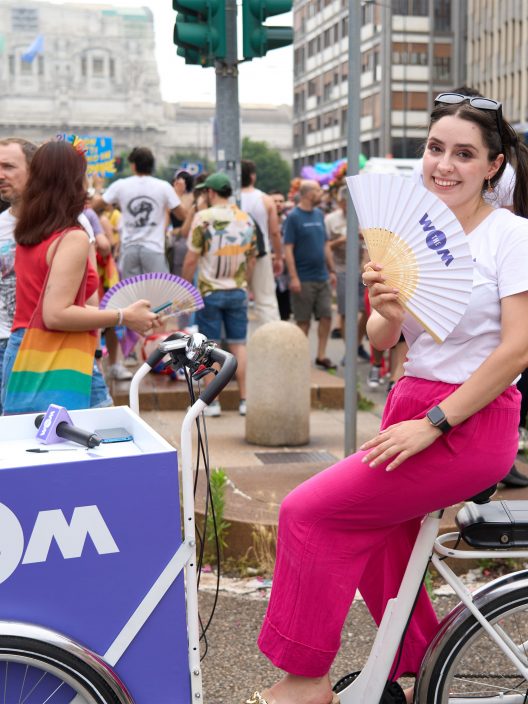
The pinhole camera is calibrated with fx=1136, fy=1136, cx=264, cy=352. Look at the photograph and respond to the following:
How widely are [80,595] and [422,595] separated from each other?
0.95 metres

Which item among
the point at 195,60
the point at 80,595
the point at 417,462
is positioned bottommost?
the point at 80,595

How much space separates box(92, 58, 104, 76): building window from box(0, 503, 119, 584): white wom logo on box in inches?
5518

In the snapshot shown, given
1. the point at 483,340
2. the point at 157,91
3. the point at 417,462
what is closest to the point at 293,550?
the point at 417,462

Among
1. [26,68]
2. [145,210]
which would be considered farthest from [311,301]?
[26,68]

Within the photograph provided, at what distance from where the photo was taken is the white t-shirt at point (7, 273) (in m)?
4.74

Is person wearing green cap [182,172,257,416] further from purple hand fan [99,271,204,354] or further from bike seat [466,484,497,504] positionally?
bike seat [466,484,497,504]

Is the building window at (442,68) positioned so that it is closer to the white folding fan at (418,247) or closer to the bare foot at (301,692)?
the white folding fan at (418,247)

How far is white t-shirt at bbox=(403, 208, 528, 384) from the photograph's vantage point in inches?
103

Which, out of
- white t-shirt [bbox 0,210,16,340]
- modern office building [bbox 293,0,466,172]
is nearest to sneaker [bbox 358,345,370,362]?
white t-shirt [bbox 0,210,16,340]

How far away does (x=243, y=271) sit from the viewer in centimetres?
862

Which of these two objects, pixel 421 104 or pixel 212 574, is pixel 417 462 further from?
pixel 421 104

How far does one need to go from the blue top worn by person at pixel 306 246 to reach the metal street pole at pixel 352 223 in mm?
5544

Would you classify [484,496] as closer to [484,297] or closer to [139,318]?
[484,297]

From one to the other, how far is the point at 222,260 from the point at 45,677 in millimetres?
6058
